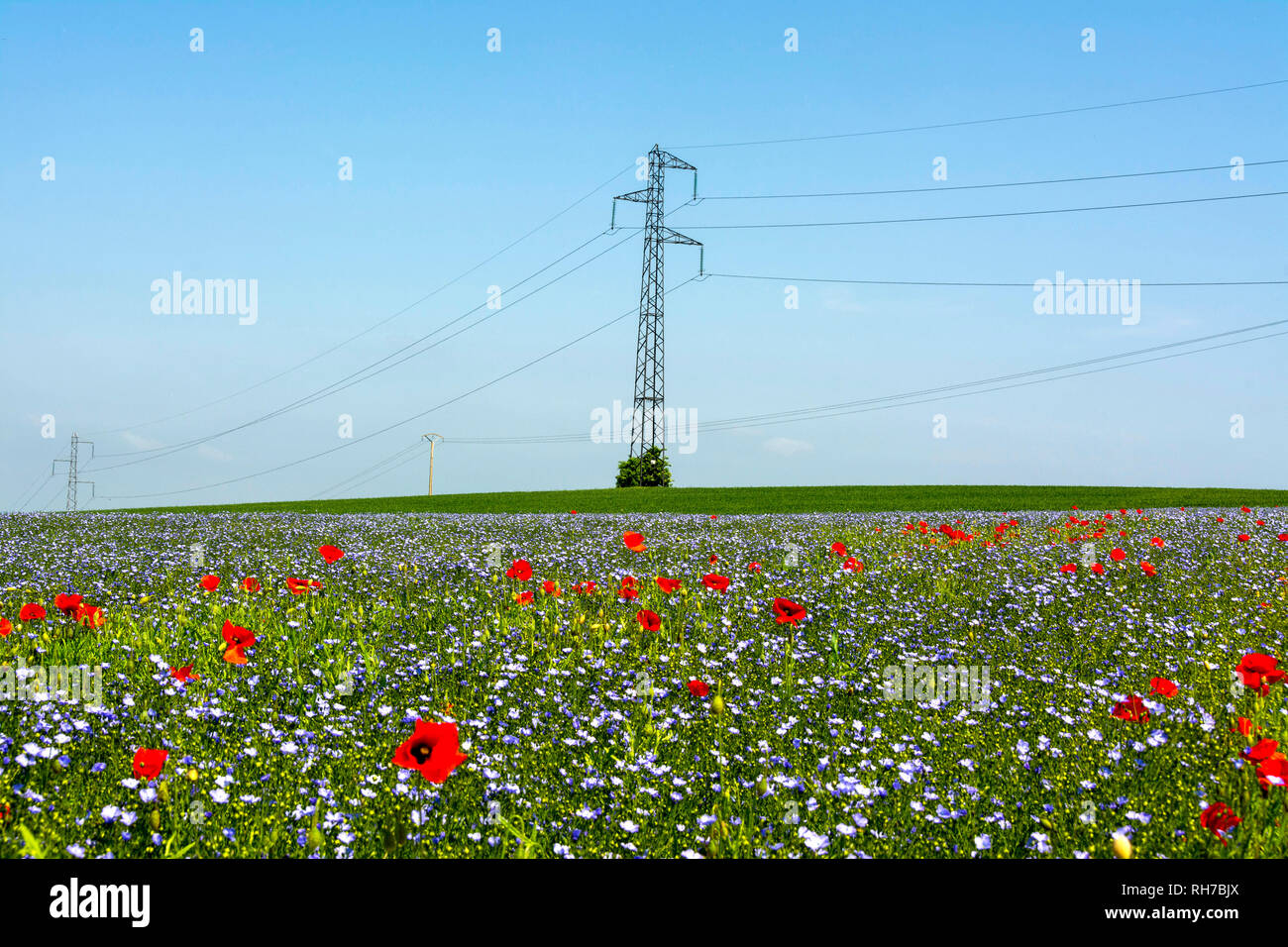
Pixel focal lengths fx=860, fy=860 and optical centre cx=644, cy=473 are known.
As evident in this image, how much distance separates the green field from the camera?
1224 inches

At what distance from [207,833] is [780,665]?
13.5 ft

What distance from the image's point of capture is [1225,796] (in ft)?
14.4

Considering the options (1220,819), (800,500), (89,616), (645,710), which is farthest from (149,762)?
(800,500)

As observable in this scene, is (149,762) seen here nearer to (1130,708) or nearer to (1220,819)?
(1220,819)

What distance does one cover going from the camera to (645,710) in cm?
557

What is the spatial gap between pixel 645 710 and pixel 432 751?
227cm

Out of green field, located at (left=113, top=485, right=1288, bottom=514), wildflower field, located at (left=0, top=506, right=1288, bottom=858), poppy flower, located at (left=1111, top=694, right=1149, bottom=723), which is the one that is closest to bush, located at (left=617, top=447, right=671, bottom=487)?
green field, located at (left=113, top=485, right=1288, bottom=514)

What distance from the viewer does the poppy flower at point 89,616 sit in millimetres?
6504

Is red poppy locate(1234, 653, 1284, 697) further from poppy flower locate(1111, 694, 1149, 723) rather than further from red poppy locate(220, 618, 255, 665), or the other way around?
red poppy locate(220, 618, 255, 665)

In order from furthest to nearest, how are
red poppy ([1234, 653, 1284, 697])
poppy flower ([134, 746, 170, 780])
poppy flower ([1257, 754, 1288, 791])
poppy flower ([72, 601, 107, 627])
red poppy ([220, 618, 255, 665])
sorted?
poppy flower ([72, 601, 107, 627]) → red poppy ([220, 618, 255, 665]) → red poppy ([1234, 653, 1284, 697]) → poppy flower ([134, 746, 170, 780]) → poppy flower ([1257, 754, 1288, 791])

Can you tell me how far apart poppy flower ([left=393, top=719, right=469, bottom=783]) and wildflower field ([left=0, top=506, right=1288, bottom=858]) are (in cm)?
1

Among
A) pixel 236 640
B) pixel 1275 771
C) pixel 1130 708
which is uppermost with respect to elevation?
pixel 236 640

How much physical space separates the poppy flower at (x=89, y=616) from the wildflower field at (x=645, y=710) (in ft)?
0.24
